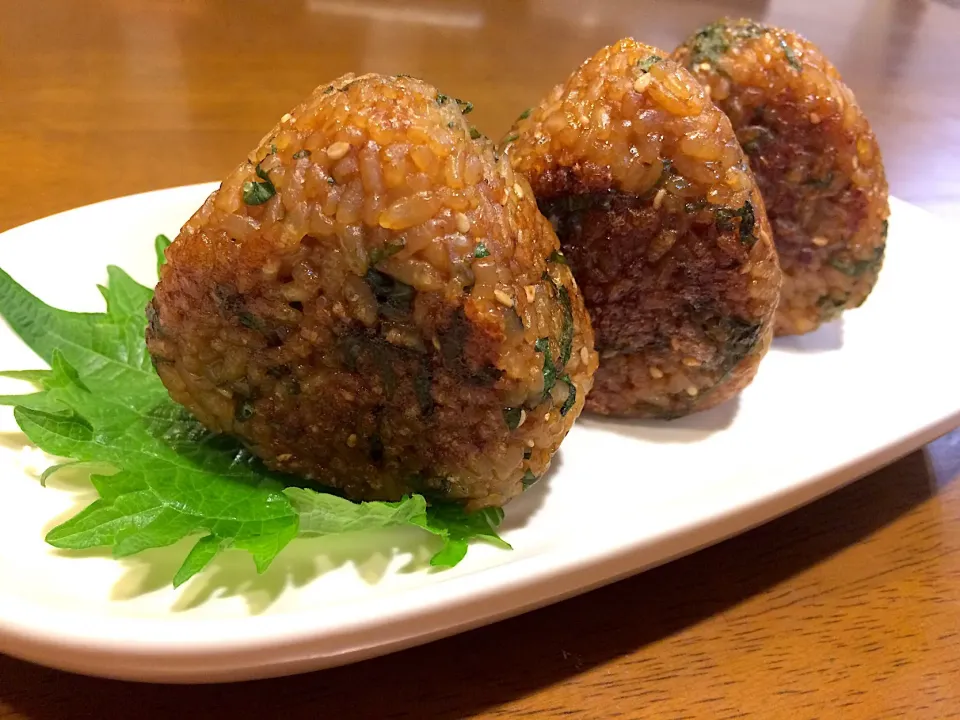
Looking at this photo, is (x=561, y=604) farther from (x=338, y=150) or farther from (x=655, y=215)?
(x=338, y=150)

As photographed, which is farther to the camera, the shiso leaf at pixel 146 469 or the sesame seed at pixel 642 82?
the sesame seed at pixel 642 82

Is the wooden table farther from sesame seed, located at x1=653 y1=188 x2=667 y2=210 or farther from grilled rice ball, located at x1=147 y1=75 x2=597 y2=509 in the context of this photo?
sesame seed, located at x1=653 y1=188 x2=667 y2=210

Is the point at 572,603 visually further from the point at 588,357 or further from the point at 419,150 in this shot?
the point at 419,150

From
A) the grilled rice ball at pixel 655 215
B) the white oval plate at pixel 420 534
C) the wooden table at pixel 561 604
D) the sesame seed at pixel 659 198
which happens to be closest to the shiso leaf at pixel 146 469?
the white oval plate at pixel 420 534

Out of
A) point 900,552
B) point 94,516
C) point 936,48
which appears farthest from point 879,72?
point 94,516

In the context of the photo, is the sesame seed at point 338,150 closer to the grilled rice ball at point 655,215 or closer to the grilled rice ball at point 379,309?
the grilled rice ball at point 379,309

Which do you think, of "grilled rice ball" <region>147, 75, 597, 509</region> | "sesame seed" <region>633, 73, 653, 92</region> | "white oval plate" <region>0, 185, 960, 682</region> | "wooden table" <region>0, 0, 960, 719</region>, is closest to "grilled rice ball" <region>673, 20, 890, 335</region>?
"white oval plate" <region>0, 185, 960, 682</region>
